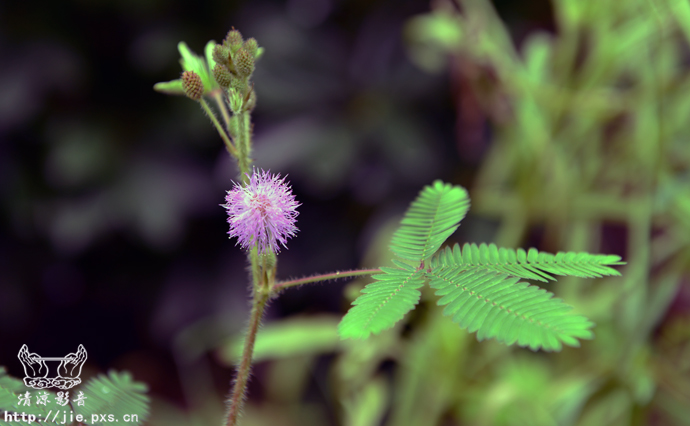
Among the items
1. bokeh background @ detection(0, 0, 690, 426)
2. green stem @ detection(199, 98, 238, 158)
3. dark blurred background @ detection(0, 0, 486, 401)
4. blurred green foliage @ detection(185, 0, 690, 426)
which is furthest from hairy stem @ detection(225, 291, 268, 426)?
dark blurred background @ detection(0, 0, 486, 401)

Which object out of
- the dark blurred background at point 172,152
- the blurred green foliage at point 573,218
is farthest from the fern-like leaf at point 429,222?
the dark blurred background at point 172,152

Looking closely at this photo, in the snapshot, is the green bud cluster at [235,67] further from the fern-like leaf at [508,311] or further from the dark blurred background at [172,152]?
the dark blurred background at [172,152]

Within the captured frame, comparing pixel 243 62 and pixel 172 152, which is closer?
pixel 243 62

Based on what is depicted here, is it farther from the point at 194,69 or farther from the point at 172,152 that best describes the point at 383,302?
the point at 172,152

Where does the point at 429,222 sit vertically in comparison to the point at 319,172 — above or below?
below

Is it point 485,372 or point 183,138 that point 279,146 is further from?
point 485,372

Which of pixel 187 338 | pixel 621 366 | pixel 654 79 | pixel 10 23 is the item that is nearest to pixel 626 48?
pixel 654 79

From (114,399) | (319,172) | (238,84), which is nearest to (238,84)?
(238,84)

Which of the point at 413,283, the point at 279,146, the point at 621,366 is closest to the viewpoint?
the point at 413,283
